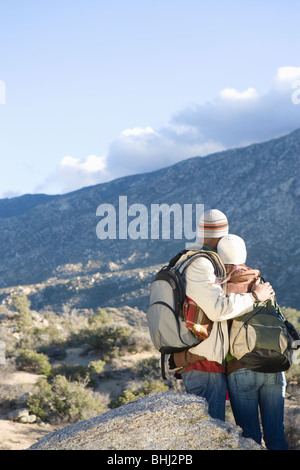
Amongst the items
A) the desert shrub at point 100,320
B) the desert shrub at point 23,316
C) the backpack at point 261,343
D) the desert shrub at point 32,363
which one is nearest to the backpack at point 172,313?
the backpack at point 261,343

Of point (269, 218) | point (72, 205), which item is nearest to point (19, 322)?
point (269, 218)

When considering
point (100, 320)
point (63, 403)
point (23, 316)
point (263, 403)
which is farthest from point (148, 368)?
point (263, 403)

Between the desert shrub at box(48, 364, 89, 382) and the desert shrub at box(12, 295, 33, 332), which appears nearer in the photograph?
the desert shrub at box(48, 364, 89, 382)

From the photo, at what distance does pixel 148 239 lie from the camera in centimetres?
5806

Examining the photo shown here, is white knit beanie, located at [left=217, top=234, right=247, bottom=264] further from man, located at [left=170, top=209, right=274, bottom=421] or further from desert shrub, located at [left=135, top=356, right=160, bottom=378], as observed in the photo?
desert shrub, located at [left=135, top=356, right=160, bottom=378]

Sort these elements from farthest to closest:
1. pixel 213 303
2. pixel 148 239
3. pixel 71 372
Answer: pixel 148 239, pixel 71 372, pixel 213 303

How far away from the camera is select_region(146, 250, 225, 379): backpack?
107 inches

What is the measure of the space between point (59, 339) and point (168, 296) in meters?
15.5

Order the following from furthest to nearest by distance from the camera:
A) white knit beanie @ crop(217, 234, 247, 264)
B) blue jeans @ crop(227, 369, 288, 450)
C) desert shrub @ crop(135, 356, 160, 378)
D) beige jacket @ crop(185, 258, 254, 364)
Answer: desert shrub @ crop(135, 356, 160, 378) < white knit beanie @ crop(217, 234, 247, 264) < blue jeans @ crop(227, 369, 288, 450) < beige jacket @ crop(185, 258, 254, 364)

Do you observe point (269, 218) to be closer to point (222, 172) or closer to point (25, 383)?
point (222, 172)

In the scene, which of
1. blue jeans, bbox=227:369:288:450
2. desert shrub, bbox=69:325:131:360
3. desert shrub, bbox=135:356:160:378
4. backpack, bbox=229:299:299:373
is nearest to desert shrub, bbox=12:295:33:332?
desert shrub, bbox=69:325:131:360

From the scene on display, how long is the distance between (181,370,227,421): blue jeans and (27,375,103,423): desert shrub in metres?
8.08

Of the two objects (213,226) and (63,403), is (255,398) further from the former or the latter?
(63,403)

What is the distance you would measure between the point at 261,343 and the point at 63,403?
9010 millimetres
